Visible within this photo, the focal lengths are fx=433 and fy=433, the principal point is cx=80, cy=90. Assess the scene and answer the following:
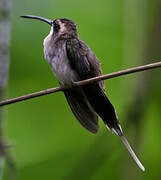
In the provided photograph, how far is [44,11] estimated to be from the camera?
3.95m

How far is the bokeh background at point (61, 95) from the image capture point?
9.64ft

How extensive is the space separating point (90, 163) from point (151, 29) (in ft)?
3.13

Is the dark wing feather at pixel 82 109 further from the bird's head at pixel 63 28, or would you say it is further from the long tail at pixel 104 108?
the bird's head at pixel 63 28

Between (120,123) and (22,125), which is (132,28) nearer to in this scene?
(120,123)

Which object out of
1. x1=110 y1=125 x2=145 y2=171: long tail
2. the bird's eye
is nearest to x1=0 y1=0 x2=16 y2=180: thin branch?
the bird's eye

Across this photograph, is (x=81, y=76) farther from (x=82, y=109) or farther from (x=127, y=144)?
(x=127, y=144)

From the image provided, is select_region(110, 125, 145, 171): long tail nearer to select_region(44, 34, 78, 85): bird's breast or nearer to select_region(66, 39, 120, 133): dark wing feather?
select_region(66, 39, 120, 133): dark wing feather

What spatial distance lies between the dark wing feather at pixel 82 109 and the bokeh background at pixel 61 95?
0.40ft

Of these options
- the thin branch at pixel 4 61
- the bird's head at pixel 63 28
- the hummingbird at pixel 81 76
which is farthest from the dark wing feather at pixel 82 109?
the thin branch at pixel 4 61

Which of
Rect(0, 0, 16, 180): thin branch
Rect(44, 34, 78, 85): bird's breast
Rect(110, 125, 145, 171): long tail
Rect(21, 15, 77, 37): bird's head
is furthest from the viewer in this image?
Rect(21, 15, 77, 37): bird's head

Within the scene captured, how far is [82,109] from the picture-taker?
3.19 metres

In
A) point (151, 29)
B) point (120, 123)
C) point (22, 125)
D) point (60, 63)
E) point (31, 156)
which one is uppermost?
point (151, 29)

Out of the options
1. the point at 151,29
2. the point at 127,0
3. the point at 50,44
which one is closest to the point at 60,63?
→ the point at 50,44

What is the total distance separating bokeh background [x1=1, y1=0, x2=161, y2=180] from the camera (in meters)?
2.94
